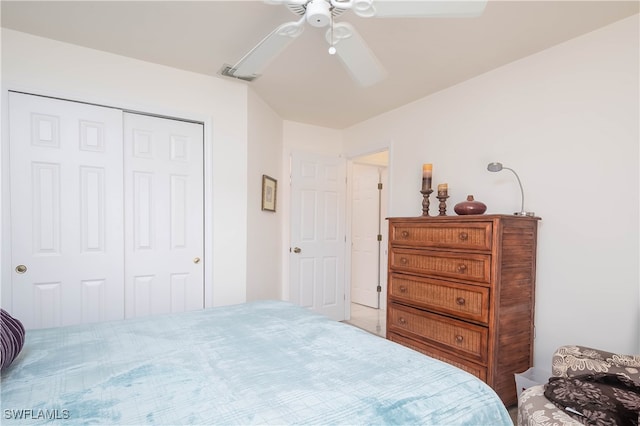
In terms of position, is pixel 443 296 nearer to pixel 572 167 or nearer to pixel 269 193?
pixel 572 167

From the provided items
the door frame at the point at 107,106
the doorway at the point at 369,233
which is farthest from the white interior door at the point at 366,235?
the door frame at the point at 107,106

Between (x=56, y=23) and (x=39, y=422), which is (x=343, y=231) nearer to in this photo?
(x=56, y=23)

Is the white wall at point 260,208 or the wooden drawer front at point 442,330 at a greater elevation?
the white wall at point 260,208

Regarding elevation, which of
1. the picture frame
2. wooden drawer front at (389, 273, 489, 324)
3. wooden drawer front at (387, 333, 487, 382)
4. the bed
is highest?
the picture frame

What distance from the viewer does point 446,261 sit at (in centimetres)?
234

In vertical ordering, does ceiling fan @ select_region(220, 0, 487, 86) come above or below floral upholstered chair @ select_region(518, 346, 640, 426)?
above

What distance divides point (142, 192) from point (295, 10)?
192cm

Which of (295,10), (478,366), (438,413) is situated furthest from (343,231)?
(438,413)

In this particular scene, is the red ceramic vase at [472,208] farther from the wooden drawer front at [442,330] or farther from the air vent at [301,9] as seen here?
the air vent at [301,9]

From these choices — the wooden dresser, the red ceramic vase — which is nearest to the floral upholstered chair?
the wooden dresser

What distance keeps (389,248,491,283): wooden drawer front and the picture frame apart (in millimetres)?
1396

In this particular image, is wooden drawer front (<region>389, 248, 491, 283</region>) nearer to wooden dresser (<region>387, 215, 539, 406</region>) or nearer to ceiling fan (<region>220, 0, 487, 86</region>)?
wooden dresser (<region>387, 215, 539, 406</region>)

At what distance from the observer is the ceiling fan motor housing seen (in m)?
1.32

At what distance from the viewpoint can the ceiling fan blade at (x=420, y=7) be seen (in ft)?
4.28
